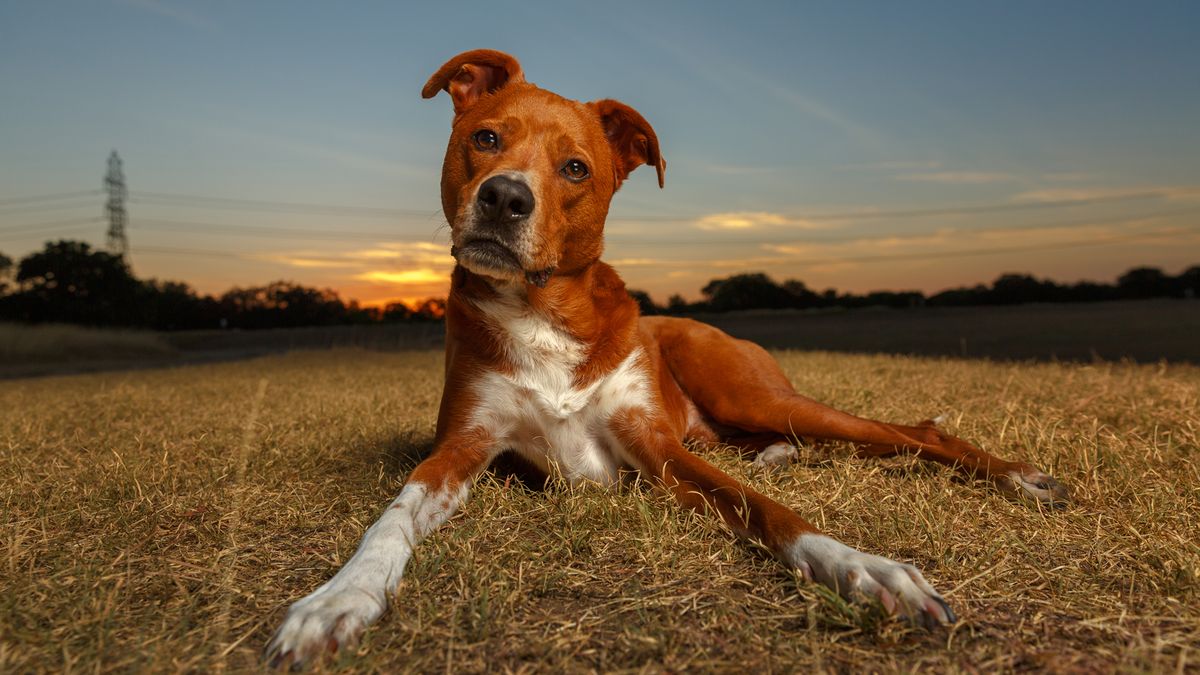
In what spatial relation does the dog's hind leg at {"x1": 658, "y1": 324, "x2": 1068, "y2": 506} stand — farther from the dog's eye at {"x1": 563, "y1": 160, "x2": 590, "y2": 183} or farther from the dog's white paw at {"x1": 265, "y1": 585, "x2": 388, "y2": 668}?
the dog's white paw at {"x1": 265, "y1": 585, "x2": 388, "y2": 668}

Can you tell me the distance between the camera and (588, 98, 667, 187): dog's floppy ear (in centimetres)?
349

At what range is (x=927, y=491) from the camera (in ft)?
10.2

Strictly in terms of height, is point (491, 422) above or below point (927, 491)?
above

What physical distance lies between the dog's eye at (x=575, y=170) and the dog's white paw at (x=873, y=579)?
5.78 feet

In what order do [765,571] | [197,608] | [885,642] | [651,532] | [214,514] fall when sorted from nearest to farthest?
[885,642], [197,608], [765,571], [651,532], [214,514]

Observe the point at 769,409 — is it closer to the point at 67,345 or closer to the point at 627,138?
the point at 627,138

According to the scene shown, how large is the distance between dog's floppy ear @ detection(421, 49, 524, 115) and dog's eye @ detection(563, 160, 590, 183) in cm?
72

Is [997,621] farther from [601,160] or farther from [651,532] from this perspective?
[601,160]

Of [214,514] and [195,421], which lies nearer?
[214,514]

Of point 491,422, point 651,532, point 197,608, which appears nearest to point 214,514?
point 197,608

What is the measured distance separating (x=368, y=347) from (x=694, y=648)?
15.1 meters

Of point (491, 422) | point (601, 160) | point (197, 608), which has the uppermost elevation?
point (601, 160)

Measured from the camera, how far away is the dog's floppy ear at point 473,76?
3.40 metres

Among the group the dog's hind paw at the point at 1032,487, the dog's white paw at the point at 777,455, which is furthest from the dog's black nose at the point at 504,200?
the dog's hind paw at the point at 1032,487
